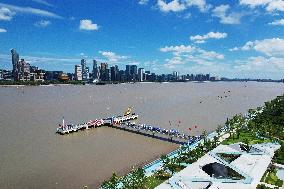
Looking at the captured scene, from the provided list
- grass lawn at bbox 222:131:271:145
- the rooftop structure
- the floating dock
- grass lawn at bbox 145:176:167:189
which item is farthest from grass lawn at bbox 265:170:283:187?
the floating dock

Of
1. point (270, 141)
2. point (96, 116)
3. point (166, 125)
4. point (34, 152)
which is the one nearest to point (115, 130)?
point (166, 125)

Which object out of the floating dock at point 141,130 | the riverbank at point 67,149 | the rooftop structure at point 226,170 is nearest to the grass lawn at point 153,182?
the rooftop structure at point 226,170

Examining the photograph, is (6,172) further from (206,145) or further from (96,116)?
(96,116)

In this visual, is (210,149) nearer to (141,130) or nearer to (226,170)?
(226,170)

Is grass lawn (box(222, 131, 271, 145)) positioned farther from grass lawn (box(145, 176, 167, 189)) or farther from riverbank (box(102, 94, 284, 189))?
grass lawn (box(145, 176, 167, 189))

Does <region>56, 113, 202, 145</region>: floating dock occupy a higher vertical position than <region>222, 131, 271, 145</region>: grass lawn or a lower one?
lower
